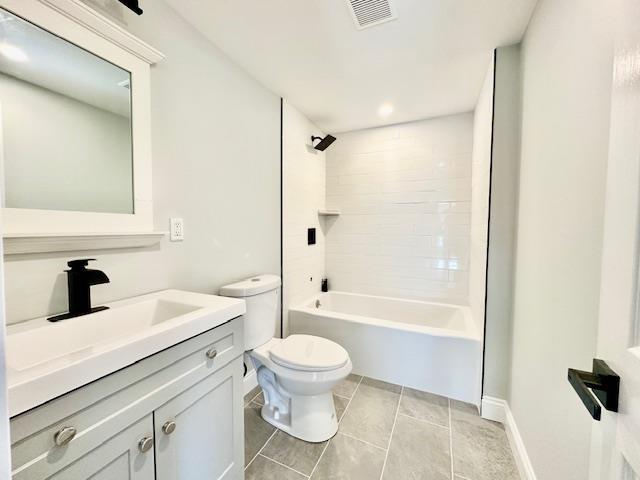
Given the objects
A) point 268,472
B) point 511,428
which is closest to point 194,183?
point 268,472

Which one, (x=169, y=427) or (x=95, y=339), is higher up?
(x=95, y=339)

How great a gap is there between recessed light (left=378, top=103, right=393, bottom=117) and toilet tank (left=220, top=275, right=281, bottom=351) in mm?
Result: 1759

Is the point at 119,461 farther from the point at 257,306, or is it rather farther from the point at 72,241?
the point at 257,306

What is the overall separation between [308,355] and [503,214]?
143cm

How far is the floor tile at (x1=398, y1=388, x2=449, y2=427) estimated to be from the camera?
1.69 metres

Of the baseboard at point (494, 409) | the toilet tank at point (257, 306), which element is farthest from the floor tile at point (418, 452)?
the toilet tank at point (257, 306)

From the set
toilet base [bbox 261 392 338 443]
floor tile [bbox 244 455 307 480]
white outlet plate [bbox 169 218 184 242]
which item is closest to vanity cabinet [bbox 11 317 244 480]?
floor tile [bbox 244 455 307 480]

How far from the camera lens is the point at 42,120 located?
0.94m

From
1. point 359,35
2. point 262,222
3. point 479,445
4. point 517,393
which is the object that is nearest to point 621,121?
point 359,35

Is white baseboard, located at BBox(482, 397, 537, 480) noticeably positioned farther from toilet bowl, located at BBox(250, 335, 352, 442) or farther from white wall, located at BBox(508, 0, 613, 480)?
toilet bowl, located at BBox(250, 335, 352, 442)

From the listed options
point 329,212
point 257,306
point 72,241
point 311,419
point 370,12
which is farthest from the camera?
point 329,212

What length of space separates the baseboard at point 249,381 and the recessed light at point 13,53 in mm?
A: 1934

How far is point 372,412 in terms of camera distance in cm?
175

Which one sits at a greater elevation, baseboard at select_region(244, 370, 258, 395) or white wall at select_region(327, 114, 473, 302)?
white wall at select_region(327, 114, 473, 302)
